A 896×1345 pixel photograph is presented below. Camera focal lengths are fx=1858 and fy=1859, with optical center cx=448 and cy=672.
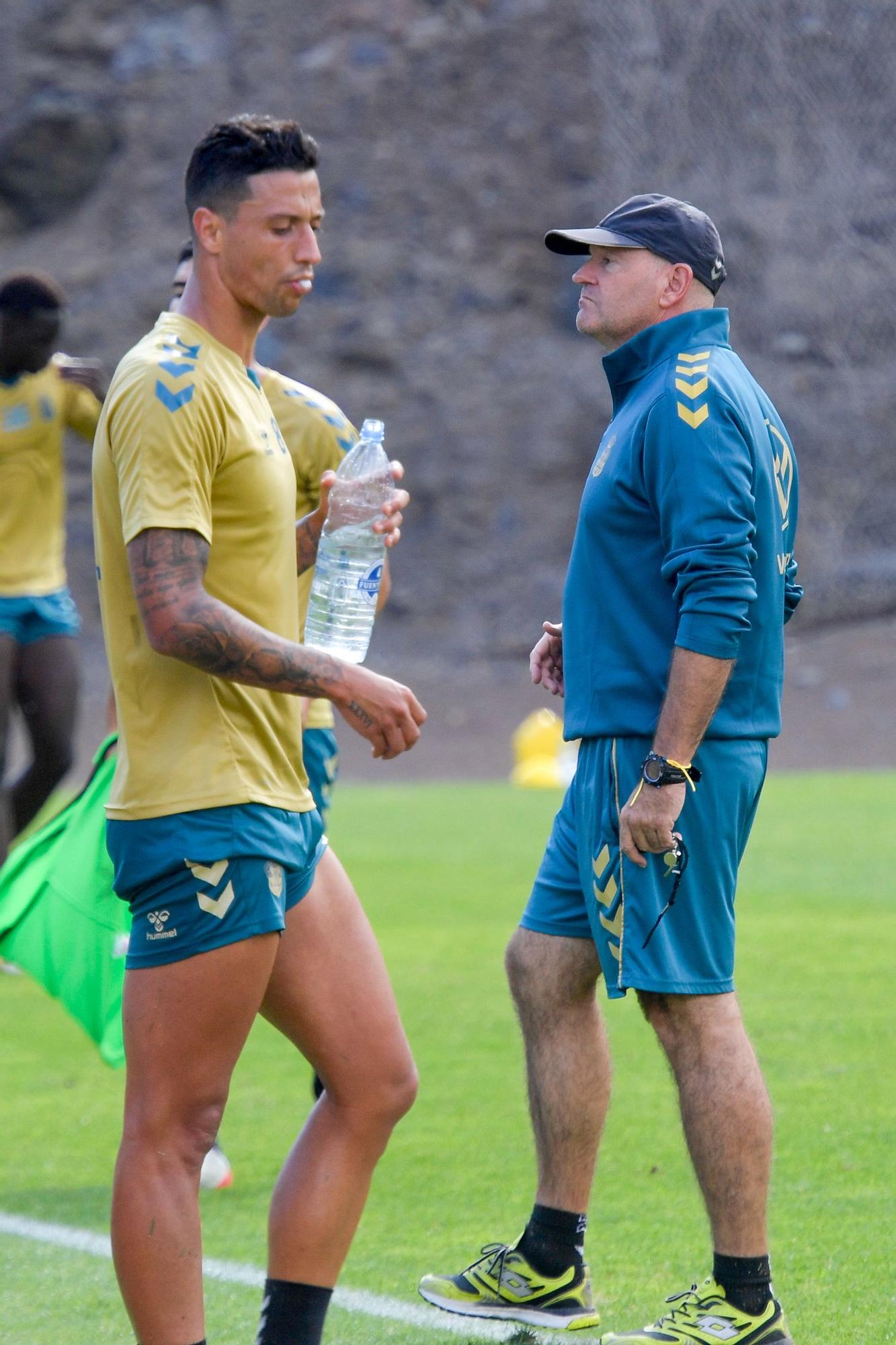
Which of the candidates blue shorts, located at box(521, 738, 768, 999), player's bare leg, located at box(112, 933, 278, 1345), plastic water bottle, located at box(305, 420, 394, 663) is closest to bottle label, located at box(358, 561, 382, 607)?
plastic water bottle, located at box(305, 420, 394, 663)

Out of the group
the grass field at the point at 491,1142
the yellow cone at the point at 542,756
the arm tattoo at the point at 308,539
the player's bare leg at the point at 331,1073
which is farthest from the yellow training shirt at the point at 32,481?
the yellow cone at the point at 542,756

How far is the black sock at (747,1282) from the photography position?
3.81m

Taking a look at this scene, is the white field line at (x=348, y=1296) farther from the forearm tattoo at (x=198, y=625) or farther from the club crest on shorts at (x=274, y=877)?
the forearm tattoo at (x=198, y=625)

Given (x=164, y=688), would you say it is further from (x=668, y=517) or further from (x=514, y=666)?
(x=514, y=666)

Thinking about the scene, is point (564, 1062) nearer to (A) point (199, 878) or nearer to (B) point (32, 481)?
(A) point (199, 878)

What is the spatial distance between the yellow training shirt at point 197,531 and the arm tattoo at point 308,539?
0.53 m

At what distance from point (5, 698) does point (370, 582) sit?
4992 mm

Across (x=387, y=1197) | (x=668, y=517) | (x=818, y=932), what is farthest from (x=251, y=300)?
(x=818, y=932)

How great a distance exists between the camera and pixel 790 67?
92.5 feet

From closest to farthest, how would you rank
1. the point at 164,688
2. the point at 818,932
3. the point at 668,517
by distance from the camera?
the point at 164,688 < the point at 668,517 < the point at 818,932

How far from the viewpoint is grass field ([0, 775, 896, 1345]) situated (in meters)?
4.35

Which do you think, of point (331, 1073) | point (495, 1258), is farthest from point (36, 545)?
point (331, 1073)

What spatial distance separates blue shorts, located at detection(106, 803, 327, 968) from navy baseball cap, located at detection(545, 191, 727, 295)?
1.63m

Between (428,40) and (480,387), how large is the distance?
5.91 m
